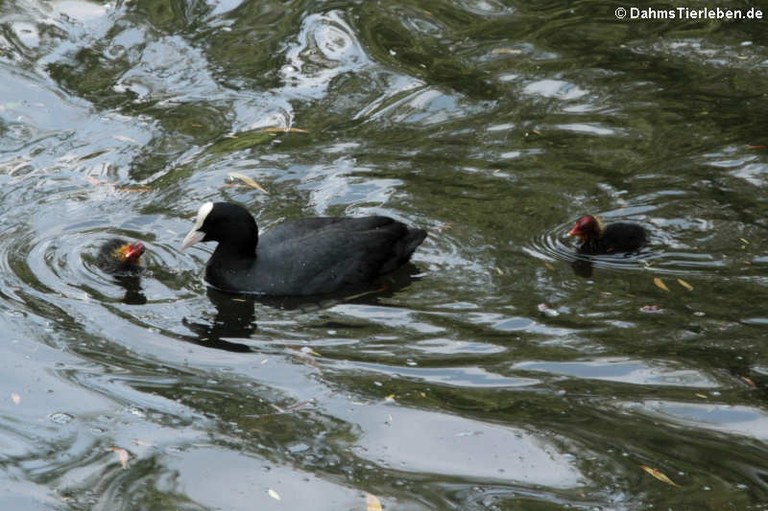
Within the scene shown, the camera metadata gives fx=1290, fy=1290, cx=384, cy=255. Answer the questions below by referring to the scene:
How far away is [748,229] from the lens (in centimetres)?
953

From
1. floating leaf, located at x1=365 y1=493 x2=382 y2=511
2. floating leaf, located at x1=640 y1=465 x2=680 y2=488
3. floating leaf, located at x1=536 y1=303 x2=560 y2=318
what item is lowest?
floating leaf, located at x1=640 y1=465 x2=680 y2=488

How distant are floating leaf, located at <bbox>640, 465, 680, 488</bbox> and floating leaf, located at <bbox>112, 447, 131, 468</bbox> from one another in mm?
2610

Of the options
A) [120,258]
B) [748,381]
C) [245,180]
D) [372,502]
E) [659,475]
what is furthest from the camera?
[245,180]

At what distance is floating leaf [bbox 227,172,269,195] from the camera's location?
10539 mm

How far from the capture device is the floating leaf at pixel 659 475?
20.8 ft

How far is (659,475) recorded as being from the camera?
6406 millimetres

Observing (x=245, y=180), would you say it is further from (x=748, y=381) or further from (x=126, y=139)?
(x=748, y=381)

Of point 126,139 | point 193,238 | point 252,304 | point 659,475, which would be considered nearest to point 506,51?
point 126,139

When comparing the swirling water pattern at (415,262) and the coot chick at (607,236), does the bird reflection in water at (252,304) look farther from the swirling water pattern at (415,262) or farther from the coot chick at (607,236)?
the coot chick at (607,236)

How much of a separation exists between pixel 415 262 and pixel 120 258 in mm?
2153

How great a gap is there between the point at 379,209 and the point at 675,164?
2.49 meters

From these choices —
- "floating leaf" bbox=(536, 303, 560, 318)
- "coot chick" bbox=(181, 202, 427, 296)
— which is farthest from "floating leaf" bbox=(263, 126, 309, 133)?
"floating leaf" bbox=(536, 303, 560, 318)

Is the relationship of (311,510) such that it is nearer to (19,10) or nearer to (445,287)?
(445,287)

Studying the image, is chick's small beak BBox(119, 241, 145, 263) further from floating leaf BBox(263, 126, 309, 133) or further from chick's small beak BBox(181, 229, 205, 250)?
floating leaf BBox(263, 126, 309, 133)
